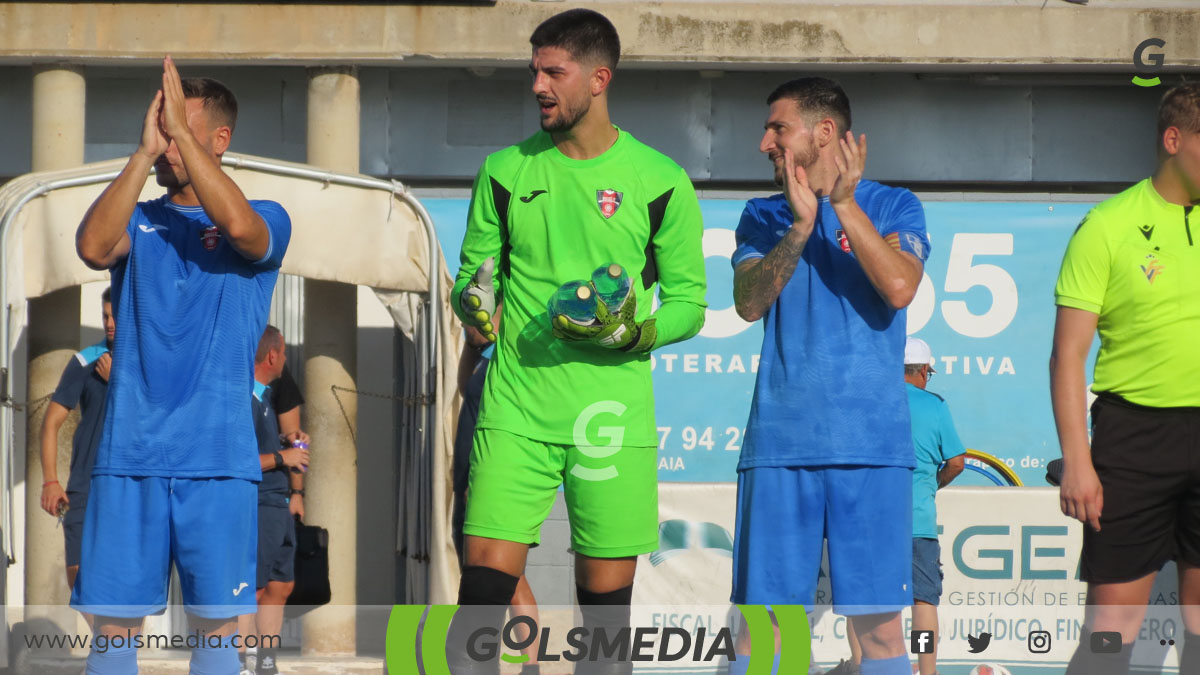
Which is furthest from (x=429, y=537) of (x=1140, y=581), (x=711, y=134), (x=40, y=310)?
(x=1140, y=581)

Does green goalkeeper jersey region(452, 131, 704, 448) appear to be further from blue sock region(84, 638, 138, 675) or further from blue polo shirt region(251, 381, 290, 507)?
blue polo shirt region(251, 381, 290, 507)

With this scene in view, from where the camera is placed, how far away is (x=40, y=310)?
923 centimetres

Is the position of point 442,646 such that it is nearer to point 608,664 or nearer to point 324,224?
point 608,664

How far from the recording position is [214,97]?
4.96 metres

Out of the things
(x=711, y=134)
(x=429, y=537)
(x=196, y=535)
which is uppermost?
(x=711, y=134)

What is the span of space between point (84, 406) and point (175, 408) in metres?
3.11

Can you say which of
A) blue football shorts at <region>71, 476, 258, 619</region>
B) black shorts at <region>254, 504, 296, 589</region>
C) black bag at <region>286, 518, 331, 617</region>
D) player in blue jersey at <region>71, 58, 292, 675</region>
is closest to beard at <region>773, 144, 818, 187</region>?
player in blue jersey at <region>71, 58, 292, 675</region>

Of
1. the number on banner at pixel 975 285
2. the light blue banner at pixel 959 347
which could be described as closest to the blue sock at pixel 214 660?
the light blue banner at pixel 959 347

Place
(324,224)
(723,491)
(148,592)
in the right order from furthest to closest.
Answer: (324,224) < (723,491) < (148,592)

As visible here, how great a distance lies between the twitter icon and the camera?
7559 millimetres

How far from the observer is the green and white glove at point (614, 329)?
449 cm

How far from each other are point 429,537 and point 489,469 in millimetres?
3638

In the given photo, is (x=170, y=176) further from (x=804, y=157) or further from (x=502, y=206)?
(x=804, y=157)

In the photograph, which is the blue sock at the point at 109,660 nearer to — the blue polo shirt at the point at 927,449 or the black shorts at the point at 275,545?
the black shorts at the point at 275,545
